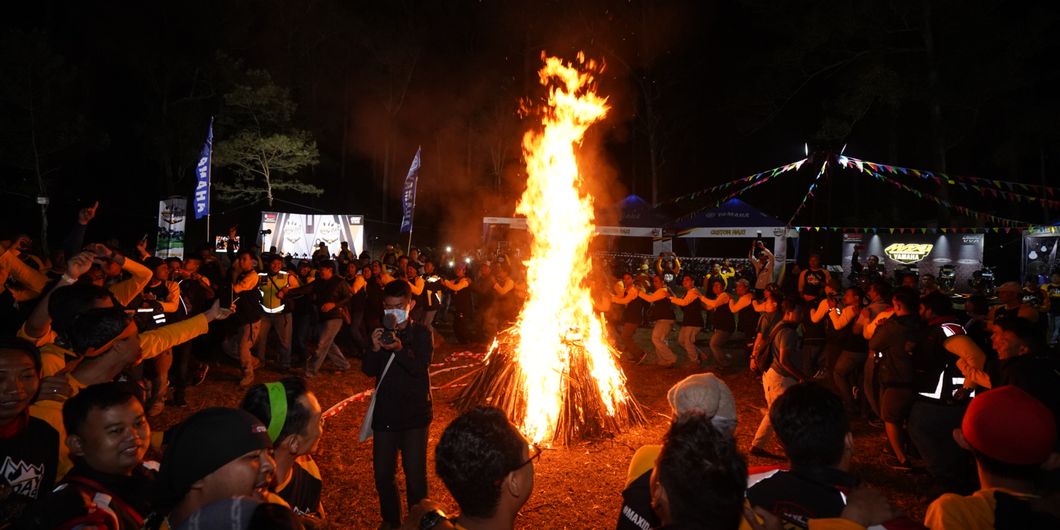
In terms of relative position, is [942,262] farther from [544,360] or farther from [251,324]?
[251,324]

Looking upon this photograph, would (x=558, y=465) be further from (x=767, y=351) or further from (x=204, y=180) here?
(x=204, y=180)

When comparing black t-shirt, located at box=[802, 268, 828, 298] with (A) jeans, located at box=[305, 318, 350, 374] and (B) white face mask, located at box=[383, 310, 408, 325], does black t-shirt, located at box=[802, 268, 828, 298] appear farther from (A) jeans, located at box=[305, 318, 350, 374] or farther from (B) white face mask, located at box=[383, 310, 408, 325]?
(B) white face mask, located at box=[383, 310, 408, 325]

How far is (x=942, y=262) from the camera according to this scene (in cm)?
2027

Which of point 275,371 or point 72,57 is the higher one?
point 72,57

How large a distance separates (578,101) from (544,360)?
4.93m

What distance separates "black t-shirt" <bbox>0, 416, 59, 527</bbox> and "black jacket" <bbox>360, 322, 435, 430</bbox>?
1.93 meters

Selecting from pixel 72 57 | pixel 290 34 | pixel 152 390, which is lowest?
pixel 152 390

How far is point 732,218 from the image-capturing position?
21438 mm

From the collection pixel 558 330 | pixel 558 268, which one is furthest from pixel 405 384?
pixel 558 268

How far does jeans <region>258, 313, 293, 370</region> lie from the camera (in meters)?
9.60

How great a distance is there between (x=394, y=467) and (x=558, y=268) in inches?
207

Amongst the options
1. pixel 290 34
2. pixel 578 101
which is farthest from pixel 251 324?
pixel 290 34

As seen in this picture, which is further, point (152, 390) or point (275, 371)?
point (275, 371)

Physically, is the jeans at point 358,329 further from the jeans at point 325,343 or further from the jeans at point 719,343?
the jeans at point 719,343
